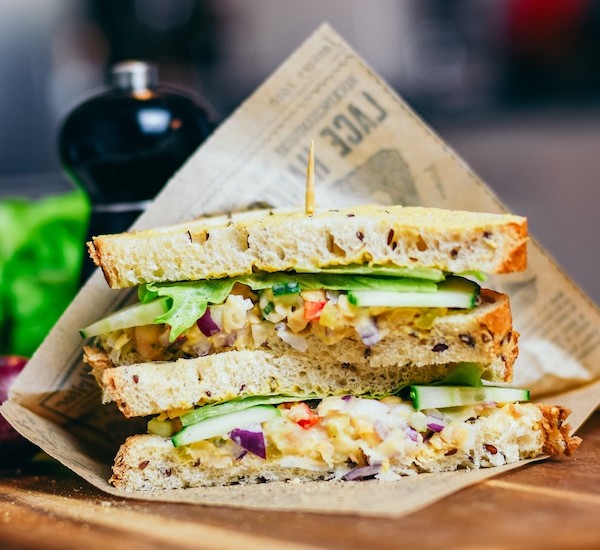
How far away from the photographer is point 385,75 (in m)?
6.59

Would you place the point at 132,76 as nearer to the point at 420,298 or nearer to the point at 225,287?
the point at 225,287

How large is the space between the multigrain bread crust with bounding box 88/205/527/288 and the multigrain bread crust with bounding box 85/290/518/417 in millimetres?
128

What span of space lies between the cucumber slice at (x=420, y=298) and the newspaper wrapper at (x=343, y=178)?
0.53 meters

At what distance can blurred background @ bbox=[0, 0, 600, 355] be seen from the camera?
202 inches

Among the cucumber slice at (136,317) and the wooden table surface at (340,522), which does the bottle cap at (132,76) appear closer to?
the cucumber slice at (136,317)

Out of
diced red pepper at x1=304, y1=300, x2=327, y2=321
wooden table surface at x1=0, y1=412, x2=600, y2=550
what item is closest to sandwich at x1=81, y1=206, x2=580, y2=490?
diced red pepper at x1=304, y1=300, x2=327, y2=321

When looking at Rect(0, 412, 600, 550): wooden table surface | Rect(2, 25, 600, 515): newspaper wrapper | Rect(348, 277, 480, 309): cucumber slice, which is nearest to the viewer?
Rect(0, 412, 600, 550): wooden table surface

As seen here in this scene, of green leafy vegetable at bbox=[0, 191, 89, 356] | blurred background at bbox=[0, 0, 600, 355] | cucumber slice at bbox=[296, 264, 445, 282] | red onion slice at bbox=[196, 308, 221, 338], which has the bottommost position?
red onion slice at bbox=[196, 308, 221, 338]

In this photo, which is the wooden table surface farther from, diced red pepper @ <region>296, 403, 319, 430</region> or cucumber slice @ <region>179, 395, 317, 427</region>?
diced red pepper @ <region>296, 403, 319, 430</region>

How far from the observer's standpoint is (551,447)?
1.87 m

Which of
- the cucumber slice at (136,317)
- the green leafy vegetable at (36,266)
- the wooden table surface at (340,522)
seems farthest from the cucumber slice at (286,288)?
the green leafy vegetable at (36,266)

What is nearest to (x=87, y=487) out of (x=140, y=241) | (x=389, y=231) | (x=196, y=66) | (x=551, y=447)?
(x=140, y=241)

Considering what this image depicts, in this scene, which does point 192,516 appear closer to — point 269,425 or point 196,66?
point 269,425

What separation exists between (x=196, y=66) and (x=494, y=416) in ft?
18.2
